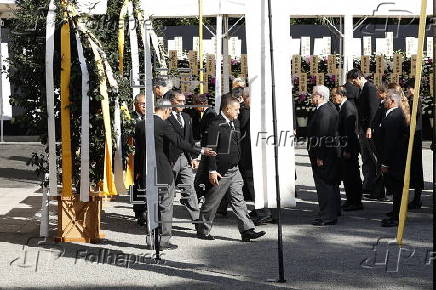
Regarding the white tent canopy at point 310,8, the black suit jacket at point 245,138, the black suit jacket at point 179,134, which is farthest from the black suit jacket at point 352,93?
Answer: the white tent canopy at point 310,8

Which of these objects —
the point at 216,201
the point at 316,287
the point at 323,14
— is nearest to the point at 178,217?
the point at 216,201

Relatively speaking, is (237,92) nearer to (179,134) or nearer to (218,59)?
(179,134)

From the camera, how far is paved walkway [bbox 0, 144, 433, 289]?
8703 millimetres

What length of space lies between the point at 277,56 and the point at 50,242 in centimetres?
350

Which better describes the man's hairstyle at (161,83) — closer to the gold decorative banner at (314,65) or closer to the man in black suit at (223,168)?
the man in black suit at (223,168)

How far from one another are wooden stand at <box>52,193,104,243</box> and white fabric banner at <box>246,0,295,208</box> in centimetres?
239

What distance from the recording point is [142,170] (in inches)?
435

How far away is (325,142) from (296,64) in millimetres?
12114

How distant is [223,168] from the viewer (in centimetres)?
1120

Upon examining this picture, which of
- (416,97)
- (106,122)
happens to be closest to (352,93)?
(106,122)

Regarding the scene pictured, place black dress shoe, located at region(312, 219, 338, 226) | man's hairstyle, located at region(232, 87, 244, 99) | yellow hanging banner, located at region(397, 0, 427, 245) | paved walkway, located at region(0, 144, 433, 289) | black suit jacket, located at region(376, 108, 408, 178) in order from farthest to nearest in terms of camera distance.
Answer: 1. man's hairstyle, located at region(232, 87, 244, 99)
2. black suit jacket, located at region(376, 108, 408, 178)
3. black dress shoe, located at region(312, 219, 338, 226)
4. paved walkway, located at region(0, 144, 433, 289)
5. yellow hanging banner, located at region(397, 0, 427, 245)

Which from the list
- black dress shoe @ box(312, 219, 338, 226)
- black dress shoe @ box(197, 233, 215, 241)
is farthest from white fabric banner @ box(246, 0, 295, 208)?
Result: black dress shoe @ box(312, 219, 338, 226)

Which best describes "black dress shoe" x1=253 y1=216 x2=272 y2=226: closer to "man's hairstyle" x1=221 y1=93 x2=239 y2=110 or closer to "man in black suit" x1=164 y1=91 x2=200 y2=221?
"man in black suit" x1=164 y1=91 x2=200 y2=221

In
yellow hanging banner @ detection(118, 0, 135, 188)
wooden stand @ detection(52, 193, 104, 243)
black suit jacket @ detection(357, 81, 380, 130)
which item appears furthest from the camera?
black suit jacket @ detection(357, 81, 380, 130)
